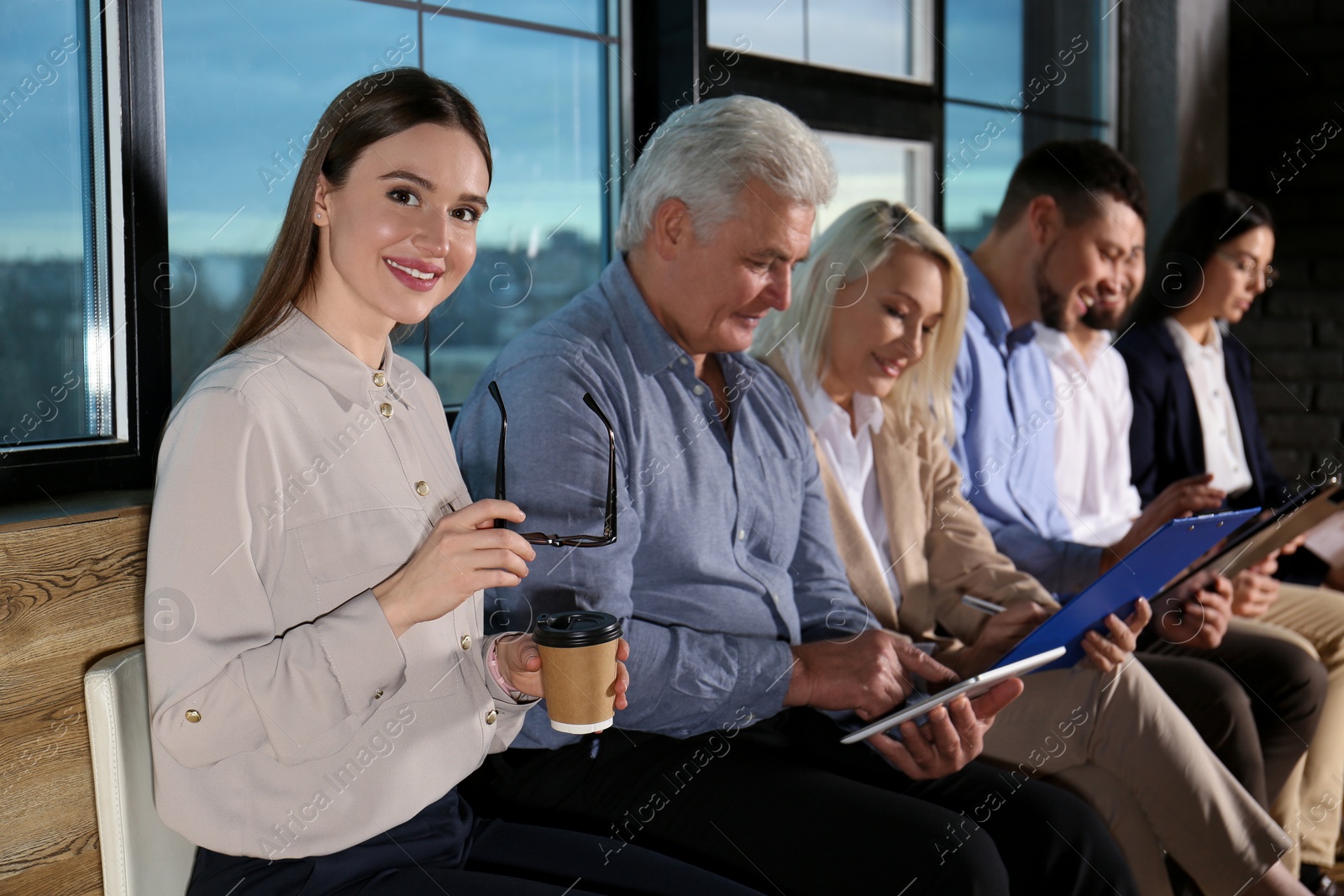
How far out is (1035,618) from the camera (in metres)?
1.76

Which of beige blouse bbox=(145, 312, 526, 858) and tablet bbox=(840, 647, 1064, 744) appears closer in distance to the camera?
beige blouse bbox=(145, 312, 526, 858)

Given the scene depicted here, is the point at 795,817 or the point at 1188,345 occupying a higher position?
the point at 1188,345

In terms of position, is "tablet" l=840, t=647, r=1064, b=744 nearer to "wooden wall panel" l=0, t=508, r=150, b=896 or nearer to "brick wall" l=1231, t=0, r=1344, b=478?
"wooden wall panel" l=0, t=508, r=150, b=896

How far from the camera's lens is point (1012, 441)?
2357mm

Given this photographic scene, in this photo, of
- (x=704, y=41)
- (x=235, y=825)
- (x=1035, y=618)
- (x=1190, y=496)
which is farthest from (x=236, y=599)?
(x=1190, y=496)

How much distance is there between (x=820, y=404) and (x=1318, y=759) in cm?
128

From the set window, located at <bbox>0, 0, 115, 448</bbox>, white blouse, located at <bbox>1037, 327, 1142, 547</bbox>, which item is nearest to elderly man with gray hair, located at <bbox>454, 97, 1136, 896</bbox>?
window, located at <bbox>0, 0, 115, 448</bbox>

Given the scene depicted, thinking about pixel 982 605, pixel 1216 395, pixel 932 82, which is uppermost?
pixel 932 82

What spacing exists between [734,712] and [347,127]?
838 mm

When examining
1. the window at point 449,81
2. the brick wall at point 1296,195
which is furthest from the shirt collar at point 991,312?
the brick wall at point 1296,195

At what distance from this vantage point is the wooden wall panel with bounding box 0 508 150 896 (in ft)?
3.31

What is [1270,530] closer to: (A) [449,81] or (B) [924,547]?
(B) [924,547]

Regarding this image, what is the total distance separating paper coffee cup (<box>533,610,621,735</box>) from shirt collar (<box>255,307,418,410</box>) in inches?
11.9

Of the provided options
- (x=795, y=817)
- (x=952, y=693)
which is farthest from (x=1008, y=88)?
(x=795, y=817)
